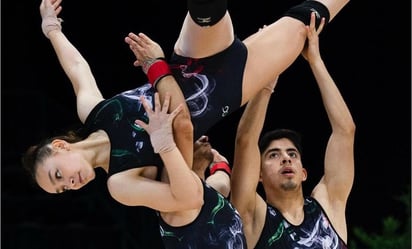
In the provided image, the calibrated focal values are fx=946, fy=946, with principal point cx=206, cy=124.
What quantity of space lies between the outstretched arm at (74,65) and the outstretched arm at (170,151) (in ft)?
0.90

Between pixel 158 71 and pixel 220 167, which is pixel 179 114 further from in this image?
pixel 220 167

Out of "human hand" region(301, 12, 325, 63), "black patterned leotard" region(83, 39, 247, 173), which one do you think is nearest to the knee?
"human hand" region(301, 12, 325, 63)

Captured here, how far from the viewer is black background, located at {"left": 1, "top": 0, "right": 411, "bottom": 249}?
15.9 ft

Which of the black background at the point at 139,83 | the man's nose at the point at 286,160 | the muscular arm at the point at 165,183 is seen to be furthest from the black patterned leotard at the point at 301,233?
the black background at the point at 139,83

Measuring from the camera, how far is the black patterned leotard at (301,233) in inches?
130

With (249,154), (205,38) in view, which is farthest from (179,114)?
(249,154)

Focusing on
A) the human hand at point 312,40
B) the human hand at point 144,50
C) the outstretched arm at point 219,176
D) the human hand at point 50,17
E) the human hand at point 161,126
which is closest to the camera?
the human hand at point 161,126

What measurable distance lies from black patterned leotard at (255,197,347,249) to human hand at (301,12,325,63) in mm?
595

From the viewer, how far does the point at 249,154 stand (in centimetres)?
326

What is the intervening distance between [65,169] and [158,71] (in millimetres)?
403

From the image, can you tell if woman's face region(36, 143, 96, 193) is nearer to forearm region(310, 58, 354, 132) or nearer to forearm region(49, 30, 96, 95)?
forearm region(49, 30, 96, 95)

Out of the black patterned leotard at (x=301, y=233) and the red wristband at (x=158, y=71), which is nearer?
the red wristband at (x=158, y=71)

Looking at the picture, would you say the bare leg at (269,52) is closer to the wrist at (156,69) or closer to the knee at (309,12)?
the knee at (309,12)

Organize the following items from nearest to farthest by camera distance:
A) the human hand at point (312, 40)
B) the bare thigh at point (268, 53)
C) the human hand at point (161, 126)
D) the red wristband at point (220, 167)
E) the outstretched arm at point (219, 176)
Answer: the human hand at point (161, 126) → the bare thigh at point (268, 53) → the human hand at point (312, 40) → the outstretched arm at point (219, 176) → the red wristband at point (220, 167)
